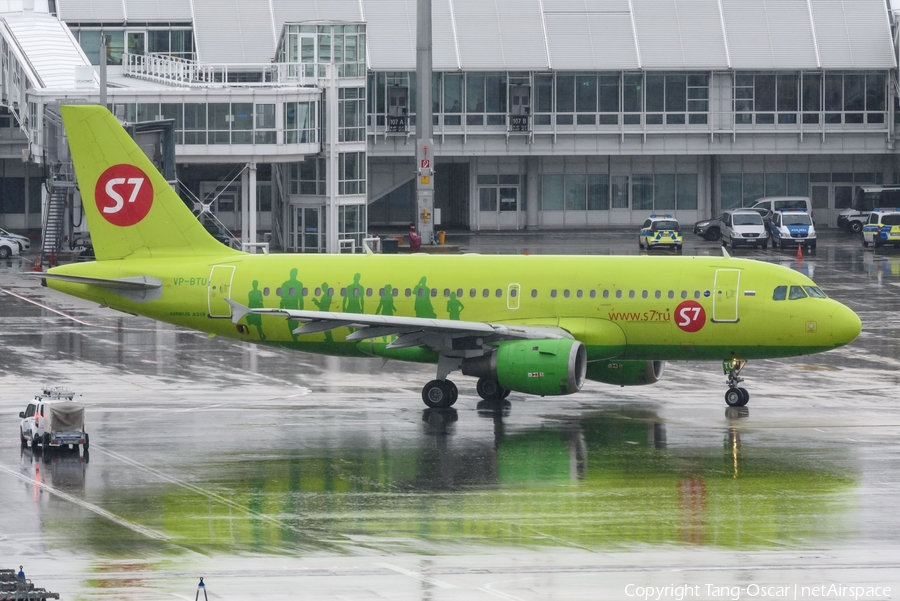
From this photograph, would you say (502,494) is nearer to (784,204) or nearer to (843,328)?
(843,328)

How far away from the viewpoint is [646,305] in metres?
36.9

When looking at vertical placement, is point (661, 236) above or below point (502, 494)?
above

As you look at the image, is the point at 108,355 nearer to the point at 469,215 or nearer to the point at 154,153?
the point at 154,153

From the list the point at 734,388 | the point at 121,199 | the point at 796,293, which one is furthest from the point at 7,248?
the point at 796,293

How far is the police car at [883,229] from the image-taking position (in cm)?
8794

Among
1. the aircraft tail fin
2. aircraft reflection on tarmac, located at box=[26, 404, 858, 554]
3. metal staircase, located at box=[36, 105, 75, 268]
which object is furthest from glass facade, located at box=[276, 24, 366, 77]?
aircraft reflection on tarmac, located at box=[26, 404, 858, 554]

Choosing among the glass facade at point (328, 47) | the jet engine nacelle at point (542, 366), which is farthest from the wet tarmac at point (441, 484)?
the glass facade at point (328, 47)

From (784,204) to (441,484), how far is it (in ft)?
245

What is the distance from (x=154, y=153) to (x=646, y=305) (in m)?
40.8

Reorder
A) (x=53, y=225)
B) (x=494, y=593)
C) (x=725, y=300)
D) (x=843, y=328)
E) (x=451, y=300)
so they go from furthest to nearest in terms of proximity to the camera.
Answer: (x=53, y=225) < (x=451, y=300) < (x=725, y=300) < (x=843, y=328) < (x=494, y=593)

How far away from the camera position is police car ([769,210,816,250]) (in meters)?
86.6

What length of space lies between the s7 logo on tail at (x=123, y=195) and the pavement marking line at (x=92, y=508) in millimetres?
11081

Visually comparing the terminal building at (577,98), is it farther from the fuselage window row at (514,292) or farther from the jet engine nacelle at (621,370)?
the jet engine nacelle at (621,370)

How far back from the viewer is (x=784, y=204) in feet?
326
